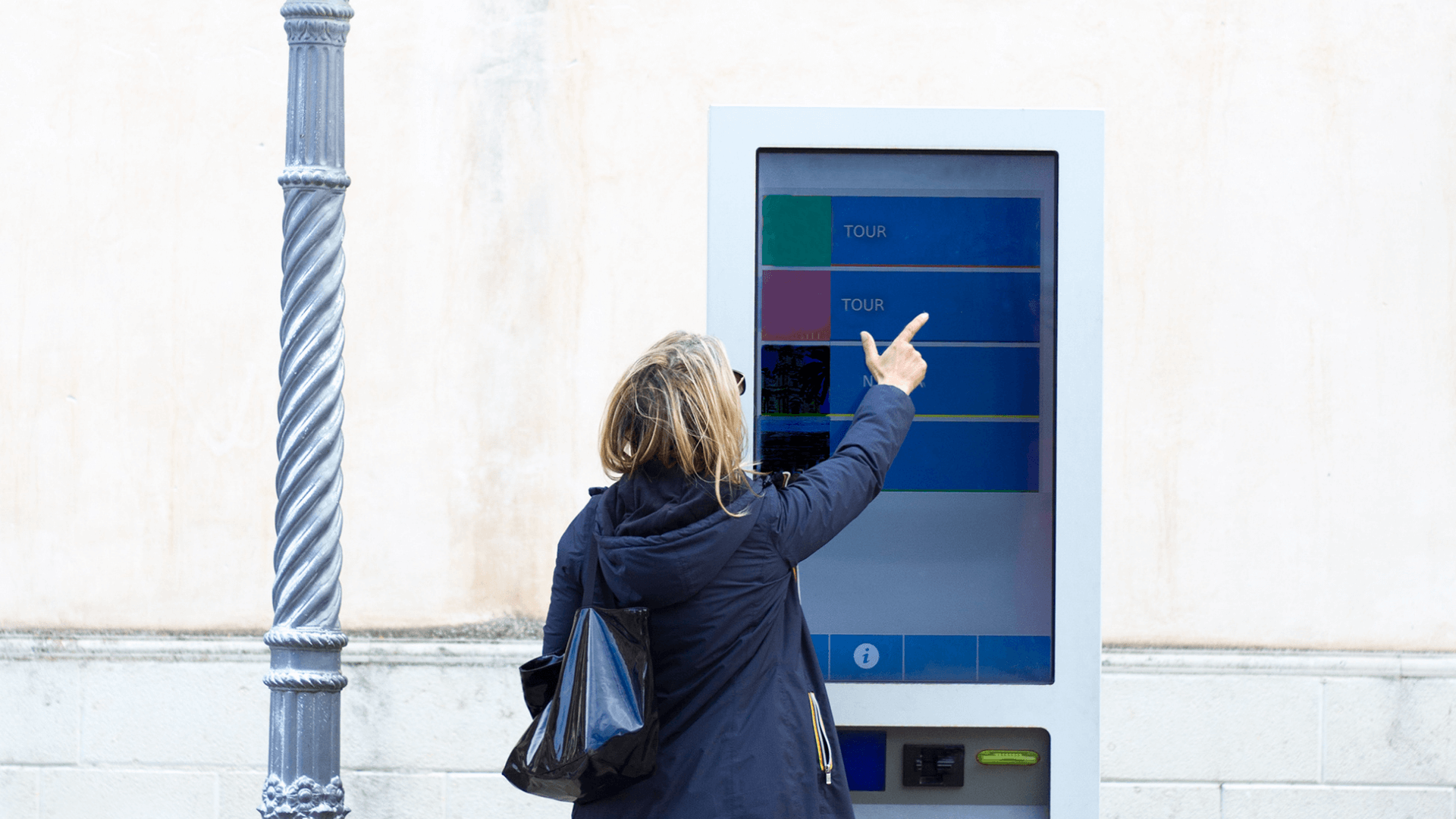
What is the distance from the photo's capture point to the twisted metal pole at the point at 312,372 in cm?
223

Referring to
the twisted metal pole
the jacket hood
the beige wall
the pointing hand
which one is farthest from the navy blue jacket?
the beige wall

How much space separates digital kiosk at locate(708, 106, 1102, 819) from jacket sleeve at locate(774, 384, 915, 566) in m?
0.14

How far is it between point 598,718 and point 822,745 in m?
0.37

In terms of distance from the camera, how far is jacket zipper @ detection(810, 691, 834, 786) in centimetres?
201

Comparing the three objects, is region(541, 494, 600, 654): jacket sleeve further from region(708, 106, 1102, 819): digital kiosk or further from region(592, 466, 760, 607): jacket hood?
region(708, 106, 1102, 819): digital kiosk

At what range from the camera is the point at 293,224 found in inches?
89.2

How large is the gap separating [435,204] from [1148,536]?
2314 mm

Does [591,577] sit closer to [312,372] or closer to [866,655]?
[866,655]

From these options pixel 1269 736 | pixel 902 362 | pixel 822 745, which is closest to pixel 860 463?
pixel 902 362

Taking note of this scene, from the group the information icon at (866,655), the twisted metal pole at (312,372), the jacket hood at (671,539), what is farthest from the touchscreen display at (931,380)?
the twisted metal pole at (312,372)

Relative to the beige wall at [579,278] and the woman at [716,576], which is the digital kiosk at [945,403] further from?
the beige wall at [579,278]

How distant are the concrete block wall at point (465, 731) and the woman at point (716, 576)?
71.0 inches

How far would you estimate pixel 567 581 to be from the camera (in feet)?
6.86

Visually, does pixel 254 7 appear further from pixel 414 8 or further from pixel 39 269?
pixel 39 269
